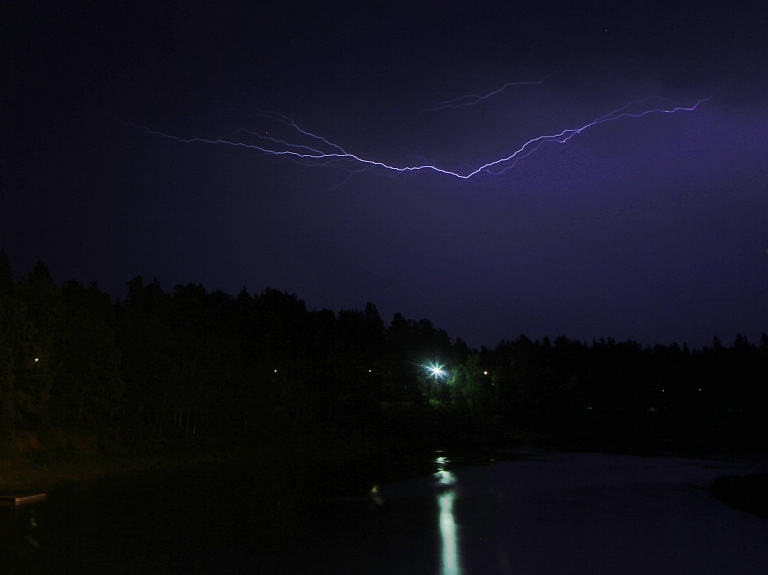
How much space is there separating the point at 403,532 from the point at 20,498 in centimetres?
1077

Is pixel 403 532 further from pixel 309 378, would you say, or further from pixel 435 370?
pixel 435 370

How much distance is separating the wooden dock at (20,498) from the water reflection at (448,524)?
11.1m

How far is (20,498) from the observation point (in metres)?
18.5

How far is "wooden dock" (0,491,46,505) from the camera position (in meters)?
18.5

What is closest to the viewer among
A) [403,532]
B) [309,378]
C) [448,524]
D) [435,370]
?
[403,532]

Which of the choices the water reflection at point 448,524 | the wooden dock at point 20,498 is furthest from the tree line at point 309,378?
the water reflection at point 448,524

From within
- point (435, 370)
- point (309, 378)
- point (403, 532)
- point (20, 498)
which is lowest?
point (403, 532)

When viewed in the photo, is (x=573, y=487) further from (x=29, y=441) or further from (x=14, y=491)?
(x=29, y=441)

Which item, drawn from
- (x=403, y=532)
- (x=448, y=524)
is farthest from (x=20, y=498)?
(x=448, y=524)

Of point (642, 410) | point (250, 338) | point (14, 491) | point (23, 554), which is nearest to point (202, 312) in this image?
point (250, 338)

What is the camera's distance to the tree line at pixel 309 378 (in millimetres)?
32375

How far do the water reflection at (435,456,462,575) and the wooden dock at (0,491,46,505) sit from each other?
11.1 metres

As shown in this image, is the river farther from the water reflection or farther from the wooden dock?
the wooden dock

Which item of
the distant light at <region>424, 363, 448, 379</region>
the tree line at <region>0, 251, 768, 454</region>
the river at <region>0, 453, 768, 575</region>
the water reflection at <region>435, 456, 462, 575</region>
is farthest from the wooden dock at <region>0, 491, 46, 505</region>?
A: the distant light at <region>424, 363, 448, 379</region>
